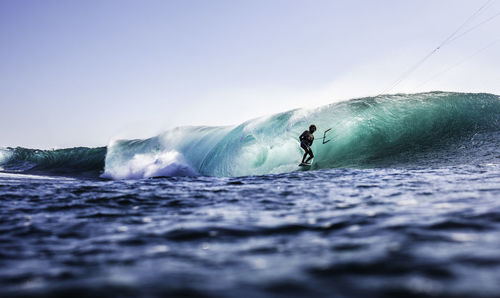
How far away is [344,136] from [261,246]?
11479 mm

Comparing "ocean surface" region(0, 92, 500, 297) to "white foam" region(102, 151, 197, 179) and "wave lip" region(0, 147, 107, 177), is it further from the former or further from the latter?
"wave lip" region(0, 147, 107, 177)

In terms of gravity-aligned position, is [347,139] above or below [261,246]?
above

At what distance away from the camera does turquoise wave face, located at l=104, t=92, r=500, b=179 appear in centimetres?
1240

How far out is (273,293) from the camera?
1.69 m

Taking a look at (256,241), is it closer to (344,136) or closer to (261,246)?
(261,246)

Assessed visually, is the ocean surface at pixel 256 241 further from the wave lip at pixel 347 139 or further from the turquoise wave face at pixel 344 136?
the turquoise wave face at pixel 344 136

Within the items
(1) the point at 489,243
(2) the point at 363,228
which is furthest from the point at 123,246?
(1) the point at 489,243

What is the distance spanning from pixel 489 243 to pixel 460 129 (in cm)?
1215

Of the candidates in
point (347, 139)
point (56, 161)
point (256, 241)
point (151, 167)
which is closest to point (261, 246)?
point (256, 241)

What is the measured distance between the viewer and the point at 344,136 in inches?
530

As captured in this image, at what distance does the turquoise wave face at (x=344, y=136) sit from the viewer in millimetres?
12402

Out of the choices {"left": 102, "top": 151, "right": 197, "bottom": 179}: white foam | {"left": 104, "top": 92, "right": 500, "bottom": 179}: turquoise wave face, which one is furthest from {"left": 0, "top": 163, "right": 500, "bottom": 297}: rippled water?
{"left": 102, "top": 151, "right": 197, "bottom": 179}: white foam

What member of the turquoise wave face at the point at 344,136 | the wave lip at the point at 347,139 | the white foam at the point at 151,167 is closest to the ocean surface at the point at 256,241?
the wave lip at the point at 347,139

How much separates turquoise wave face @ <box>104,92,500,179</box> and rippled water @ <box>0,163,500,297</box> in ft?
26.0
